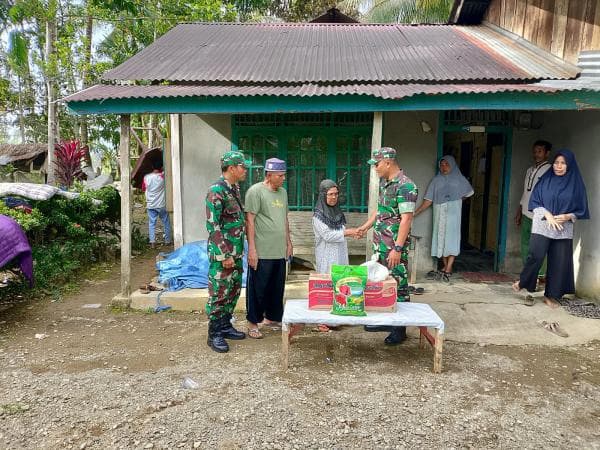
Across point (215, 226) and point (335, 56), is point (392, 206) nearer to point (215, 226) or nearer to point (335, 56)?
point (215, 226)

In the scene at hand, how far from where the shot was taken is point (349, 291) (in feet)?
11.2

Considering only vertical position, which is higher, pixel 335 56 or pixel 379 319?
pixel 335 56

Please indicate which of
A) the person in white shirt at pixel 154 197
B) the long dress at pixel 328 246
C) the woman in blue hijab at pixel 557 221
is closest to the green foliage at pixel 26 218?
the person in white shirt at pixel 154 197

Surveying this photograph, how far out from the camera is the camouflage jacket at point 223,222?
148 inches

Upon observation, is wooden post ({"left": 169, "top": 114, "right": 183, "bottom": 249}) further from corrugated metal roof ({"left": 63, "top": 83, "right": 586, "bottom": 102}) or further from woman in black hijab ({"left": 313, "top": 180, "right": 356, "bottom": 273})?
woman in black hijab ({"left": 313, "top": 180, "right": 356, "bottom": 273})

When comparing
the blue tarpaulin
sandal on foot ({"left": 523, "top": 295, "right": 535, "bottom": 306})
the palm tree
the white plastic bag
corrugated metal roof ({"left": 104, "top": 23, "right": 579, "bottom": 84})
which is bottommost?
sandal on foot ({"left": 523, "top": 295, "right": 535, "bottom": 306})

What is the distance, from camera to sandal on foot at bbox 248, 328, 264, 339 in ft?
14.0

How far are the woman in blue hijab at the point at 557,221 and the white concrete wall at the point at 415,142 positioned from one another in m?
1.69

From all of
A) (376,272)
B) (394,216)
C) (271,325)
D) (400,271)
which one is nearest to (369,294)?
(376,272)

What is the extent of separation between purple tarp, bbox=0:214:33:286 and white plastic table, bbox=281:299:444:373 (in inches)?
117

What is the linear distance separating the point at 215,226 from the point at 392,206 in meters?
1.54

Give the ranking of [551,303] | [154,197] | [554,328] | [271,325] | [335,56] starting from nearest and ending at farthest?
[554,328] → [271,325] → [551,303] → [335,56] → [154,197]

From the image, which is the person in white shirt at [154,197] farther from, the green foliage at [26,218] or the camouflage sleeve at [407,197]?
the camouflage sleeve at [407,197]

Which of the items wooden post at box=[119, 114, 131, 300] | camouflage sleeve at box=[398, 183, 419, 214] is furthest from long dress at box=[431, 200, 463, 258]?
wooden post at box=[119, 114, 131, 300]
